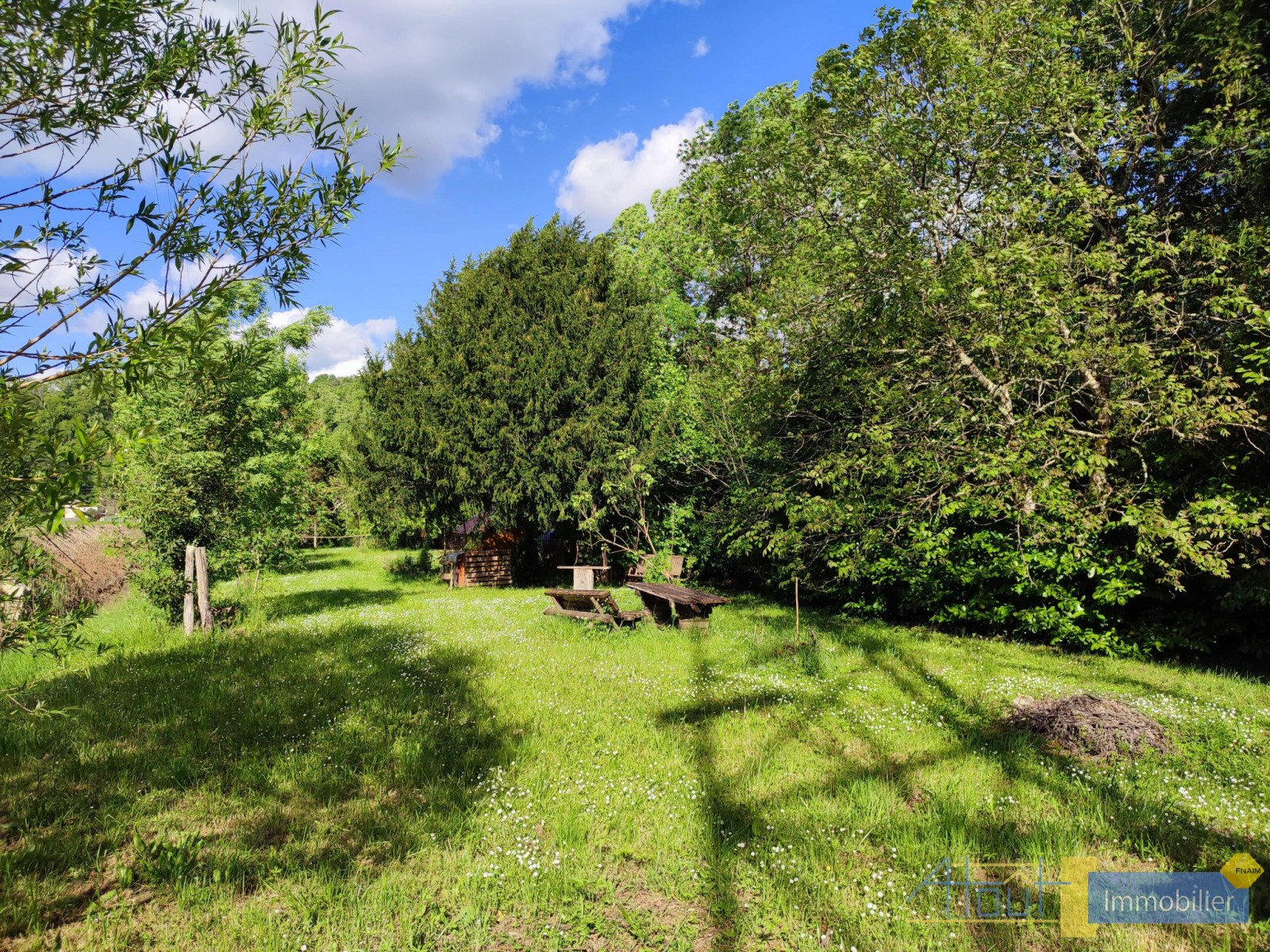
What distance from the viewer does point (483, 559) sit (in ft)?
71.5

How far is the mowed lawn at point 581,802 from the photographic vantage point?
332cm

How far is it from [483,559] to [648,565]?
25.6ft

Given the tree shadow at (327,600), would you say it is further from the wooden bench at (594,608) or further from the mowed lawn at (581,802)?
the wooden bench at (594,608)

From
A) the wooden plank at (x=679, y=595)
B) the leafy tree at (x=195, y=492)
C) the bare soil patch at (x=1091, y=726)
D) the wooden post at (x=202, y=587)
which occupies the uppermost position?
the leafy tree at (x=195, y=492)

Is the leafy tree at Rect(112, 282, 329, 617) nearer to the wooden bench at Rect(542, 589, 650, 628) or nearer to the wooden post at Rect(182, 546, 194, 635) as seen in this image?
the wooden post at Rect(182, 546, 194, 635)

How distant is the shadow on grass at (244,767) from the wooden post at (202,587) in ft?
7.59

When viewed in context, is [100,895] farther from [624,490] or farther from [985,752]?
[624,490]

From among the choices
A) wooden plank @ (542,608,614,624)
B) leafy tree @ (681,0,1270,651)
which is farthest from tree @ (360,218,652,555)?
leafy tree @ (681,0,1270,651)

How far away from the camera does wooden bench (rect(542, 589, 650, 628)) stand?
402 inches

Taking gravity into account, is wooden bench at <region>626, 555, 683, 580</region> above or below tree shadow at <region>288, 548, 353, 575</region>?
above
